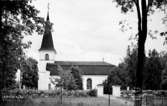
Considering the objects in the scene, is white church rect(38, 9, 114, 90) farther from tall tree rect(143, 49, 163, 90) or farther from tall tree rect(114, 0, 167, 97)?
tall tree rect(114, 0, 167, 97)

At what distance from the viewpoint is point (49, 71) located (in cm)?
7044

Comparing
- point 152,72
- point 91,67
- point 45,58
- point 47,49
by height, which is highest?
point 47,49

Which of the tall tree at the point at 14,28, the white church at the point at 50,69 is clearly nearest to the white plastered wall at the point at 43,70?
the white church at the point at 50,69

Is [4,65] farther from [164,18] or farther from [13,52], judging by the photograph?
[164,18]

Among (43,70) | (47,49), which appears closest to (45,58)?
(47,49)

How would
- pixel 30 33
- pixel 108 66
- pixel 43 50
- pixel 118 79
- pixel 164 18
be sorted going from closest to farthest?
pixel 164 18, pixel 30 33, pixel 118 79, pixel 43 50, pixel 108 66

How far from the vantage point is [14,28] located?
17.0 metres

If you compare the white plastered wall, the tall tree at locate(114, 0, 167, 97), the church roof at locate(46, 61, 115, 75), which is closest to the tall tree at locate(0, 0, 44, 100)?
the tall tree at locate(114, 0, 167, 97)

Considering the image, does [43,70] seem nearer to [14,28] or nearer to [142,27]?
[14,28]

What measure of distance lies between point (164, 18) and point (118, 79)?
37.7m

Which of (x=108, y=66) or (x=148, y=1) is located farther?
(x=108, y=66)

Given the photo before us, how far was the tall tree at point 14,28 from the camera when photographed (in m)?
14.5

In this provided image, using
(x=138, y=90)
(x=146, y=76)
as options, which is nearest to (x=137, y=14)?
(x=138, y=90)

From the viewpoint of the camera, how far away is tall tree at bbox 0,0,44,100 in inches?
572
